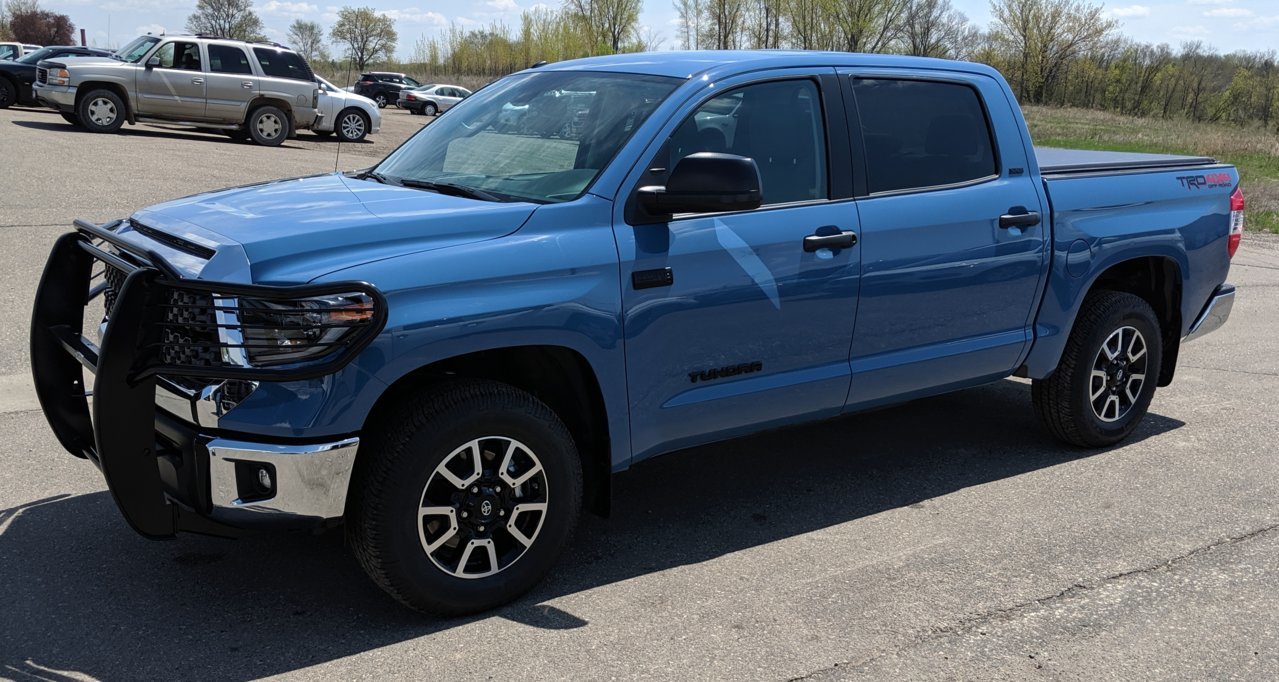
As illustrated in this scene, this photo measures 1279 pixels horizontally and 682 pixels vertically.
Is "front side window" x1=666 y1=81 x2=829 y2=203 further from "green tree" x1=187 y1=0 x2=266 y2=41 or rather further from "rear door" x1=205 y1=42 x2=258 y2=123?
"green tree" x1=187 y1=0 x2=266 y2=41

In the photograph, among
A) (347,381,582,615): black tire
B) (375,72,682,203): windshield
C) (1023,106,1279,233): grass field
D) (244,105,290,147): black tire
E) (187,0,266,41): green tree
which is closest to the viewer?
(347,381,582,615): black tire

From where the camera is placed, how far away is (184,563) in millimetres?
4078

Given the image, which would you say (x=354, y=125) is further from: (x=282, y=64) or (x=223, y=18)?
(x=223, y=18)

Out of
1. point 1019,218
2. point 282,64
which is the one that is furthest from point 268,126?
point 1019,218

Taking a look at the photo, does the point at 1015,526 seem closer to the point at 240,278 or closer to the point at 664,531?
the point at 664,531

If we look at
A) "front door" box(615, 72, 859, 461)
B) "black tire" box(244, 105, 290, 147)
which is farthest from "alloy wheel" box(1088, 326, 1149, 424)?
"black tire" box(244, 105, 290, 147)

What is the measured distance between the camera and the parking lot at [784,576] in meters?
3.49

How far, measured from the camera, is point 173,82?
63.7 feet

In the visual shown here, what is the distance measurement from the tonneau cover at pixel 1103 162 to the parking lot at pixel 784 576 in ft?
4.75

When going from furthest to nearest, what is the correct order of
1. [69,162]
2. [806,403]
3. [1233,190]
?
[69,162] < [1233,190] < [806,403]

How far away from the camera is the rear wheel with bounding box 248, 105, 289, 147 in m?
20.0

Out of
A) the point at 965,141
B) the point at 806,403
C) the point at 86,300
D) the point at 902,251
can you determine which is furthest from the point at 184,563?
the point at 965,141

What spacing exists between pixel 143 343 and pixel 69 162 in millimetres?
13121

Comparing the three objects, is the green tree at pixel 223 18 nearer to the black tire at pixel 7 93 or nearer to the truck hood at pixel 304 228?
the black tire at pixel 7 93
